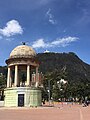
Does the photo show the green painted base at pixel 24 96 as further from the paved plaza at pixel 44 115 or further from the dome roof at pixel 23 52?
the paved plaza at pixel 44 115

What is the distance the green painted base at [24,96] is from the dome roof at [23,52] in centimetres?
637

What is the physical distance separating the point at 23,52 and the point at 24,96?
8526 mm

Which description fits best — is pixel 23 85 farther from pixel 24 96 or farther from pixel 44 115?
pixel 44 115

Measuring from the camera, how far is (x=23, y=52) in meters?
54.1

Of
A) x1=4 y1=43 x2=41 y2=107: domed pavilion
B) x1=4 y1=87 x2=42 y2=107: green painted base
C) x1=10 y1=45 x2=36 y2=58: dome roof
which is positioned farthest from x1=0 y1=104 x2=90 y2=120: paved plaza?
x1=10 y1=45 x2=36 y2=58: dome roof

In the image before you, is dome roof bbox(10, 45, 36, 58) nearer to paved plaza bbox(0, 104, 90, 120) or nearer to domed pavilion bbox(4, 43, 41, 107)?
domed pavilion bbox(4, 43, 41, 107)

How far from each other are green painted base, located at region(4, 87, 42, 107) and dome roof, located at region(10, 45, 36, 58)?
20.9ft

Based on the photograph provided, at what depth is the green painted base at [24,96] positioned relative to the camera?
5081 cm

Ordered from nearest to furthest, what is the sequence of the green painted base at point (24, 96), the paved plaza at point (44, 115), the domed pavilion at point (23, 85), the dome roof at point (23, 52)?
the paved plaza at point (44, 115), the green painted base at point (24, 96), the domed pavilion at point (23, 85), the dome roof at point (23, 52)

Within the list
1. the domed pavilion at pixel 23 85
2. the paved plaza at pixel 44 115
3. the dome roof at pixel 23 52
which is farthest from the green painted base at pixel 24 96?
the paved plaza at pixel 44 115

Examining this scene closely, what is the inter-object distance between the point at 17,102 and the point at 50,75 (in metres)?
63.1

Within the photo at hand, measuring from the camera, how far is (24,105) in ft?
167

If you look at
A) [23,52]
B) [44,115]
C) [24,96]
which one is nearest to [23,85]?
[24,96]

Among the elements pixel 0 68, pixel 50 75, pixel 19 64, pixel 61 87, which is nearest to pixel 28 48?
pixel 19 64
